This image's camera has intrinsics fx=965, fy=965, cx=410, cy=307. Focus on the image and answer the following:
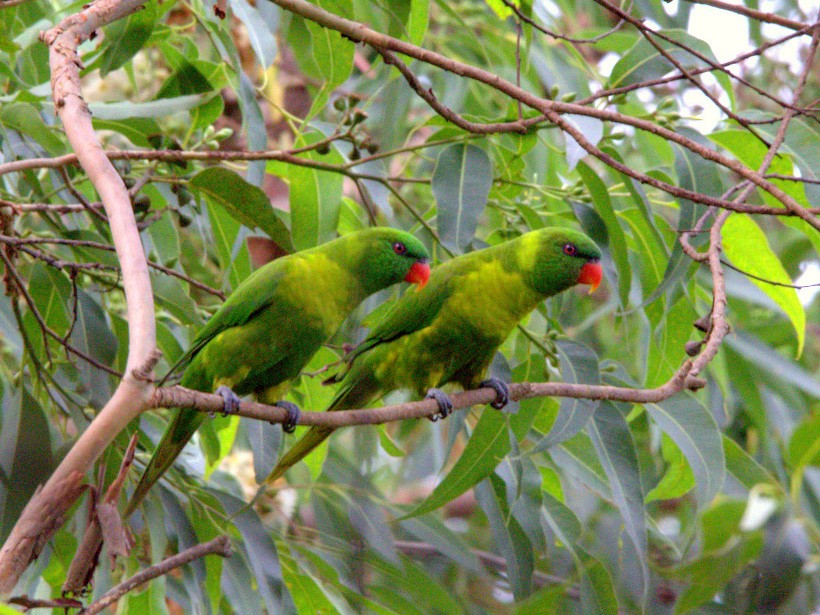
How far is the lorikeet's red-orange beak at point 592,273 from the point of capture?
93.0 inches

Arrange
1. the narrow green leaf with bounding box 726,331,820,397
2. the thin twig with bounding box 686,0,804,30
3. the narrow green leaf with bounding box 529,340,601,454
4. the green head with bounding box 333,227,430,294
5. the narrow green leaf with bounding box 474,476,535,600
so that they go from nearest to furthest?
the thin twig with bounding box 686,0,804,30, the narrow green leaf with bounding box 529,340,601,454, the narrow green leaf with bounding box 474,476,535,600, the green head with bounding box 333,227,430,294, the narrow green leaf with bounding box 726,331,820,397

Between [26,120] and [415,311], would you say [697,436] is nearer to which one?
[415,311]

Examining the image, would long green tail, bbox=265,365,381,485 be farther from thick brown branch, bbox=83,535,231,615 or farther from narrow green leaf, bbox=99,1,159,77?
narrow green leaf, bbox=99,1,159,77

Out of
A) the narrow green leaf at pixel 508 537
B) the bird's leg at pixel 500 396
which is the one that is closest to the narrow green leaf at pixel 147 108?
the bird's leg at pixel 500 396

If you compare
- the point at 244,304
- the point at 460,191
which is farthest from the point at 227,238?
the point at 460,191

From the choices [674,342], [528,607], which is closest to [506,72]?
[674,342]

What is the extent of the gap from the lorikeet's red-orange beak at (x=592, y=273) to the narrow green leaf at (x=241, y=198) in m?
0.74

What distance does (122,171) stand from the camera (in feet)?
7.43

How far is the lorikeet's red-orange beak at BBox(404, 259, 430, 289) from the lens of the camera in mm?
2328

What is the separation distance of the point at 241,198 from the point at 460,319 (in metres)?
0.68

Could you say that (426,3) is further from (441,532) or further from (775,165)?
(441,532)

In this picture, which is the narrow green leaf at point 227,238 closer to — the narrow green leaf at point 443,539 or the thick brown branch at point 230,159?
the thick brown branch at point 230,159

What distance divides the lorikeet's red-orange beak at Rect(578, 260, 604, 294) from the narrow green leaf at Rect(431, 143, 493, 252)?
343 millimetres

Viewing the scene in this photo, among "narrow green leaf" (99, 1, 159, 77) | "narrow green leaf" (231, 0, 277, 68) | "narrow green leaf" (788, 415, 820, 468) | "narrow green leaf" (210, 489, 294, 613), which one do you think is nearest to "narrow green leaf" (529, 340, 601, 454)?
"narrow green leaf" (210, 489, 294, 613)
